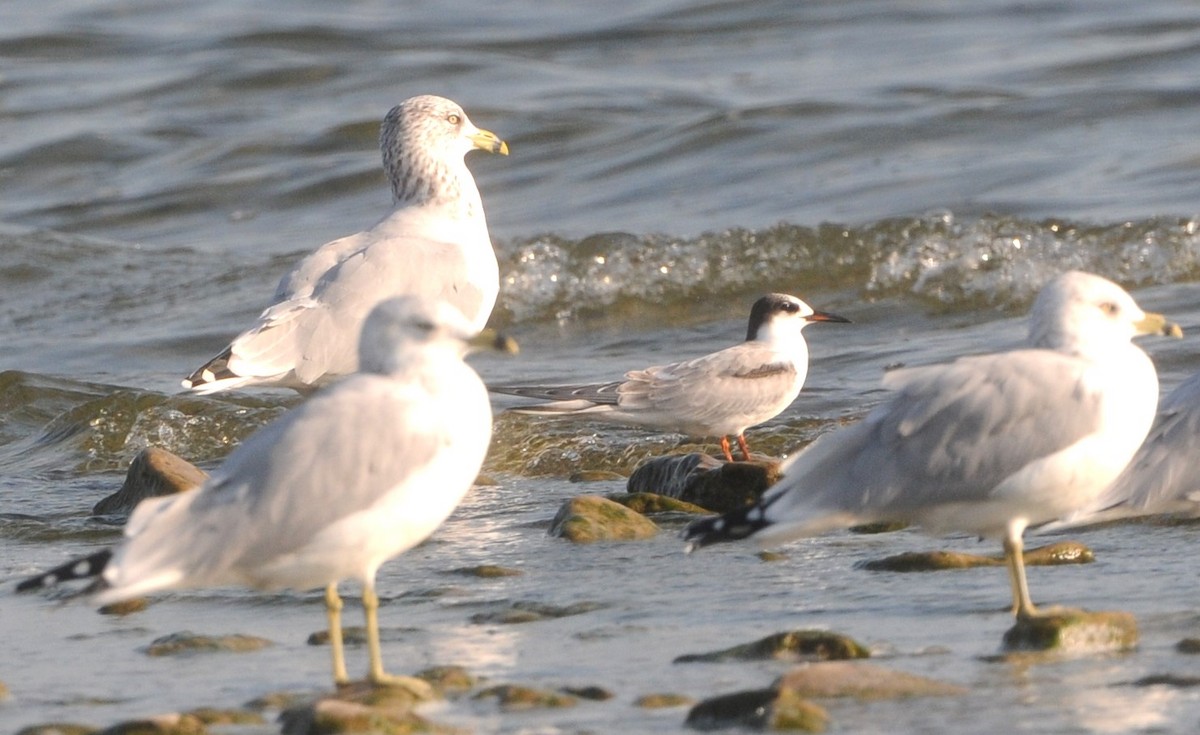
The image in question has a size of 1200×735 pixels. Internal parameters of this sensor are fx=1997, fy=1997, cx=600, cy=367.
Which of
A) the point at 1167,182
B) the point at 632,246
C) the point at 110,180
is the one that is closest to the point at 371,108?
the point at 110,180

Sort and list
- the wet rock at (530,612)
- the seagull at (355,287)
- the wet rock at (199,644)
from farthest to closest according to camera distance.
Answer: the seagull at (355,287) → the wet rock at (530,612) → the wet rock at (199,644)

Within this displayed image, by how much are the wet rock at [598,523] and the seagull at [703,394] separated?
1746 millimetres

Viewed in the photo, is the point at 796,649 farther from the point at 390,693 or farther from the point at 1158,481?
the point at 1158,481

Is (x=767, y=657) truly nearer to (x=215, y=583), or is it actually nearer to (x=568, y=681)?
(x=568, y=681)

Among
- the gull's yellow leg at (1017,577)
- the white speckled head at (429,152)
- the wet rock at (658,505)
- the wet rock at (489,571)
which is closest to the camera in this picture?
the gull's yellow leg at (1017,577)

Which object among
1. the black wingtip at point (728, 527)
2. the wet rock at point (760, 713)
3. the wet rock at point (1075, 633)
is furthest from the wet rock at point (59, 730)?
the wet rock at point (1075, 633)

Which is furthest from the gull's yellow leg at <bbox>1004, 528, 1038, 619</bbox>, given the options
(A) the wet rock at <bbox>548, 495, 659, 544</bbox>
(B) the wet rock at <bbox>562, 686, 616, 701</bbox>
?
(A) the wet rock at <bbox>548, 495, 659, 544</bbox>

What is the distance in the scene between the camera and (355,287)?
27.0 feet

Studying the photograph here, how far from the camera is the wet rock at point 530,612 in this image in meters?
5.41

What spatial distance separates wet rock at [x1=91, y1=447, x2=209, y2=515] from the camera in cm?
→ 720

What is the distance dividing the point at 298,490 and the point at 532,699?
28.0 inches

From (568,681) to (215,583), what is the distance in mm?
860

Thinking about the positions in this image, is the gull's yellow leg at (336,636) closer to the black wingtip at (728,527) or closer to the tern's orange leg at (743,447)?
the black wingtip at (728,527)

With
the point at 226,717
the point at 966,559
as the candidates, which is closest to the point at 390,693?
the point at 226,717
